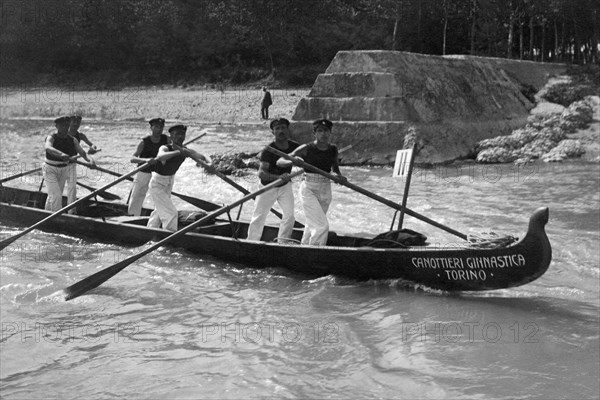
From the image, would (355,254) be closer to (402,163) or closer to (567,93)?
(402,163)

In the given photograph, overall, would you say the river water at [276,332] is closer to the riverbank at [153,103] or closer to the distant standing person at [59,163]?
the distant standing person at [59,163]

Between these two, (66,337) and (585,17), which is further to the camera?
(585,17)

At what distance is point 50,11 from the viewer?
151ft

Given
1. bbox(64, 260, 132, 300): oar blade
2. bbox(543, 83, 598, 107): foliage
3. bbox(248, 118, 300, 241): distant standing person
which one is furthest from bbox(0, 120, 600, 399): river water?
bbox(543, 83, 598, 107): foliage

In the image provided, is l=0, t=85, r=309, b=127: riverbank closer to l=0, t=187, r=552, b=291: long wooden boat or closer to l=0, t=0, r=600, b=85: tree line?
l=0, t=0, r=600, b=85: tree line

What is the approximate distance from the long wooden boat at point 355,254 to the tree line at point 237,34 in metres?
30.3

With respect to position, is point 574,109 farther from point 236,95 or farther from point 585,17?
point 585,17

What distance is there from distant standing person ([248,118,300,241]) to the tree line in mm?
31482

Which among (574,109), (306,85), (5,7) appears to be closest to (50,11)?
(5,7)

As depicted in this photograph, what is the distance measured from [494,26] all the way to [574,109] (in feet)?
74.2

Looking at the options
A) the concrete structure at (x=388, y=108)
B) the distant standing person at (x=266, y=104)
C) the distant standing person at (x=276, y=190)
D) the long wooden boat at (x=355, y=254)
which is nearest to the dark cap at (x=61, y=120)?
the long wooden boat at (x=355, y=254)

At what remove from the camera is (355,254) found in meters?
9.28

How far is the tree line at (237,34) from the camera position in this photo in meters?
43.2

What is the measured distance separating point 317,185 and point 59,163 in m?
4.96
